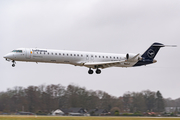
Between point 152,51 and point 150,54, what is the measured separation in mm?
707

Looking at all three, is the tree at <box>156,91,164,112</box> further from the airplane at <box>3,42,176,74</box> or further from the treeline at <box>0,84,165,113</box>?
the airplane at <box>3,42,176,74</box>

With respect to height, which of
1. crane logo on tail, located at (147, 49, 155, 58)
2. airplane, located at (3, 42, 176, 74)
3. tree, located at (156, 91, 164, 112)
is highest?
crane logo on tail, located at (147, 49, 155, 58)

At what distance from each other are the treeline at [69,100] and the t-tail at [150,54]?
1594 centimetres

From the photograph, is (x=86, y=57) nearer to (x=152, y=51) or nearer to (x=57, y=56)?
(x=57, y=56)

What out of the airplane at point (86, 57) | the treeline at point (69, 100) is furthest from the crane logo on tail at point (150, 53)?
the treeline at point (69, 100)

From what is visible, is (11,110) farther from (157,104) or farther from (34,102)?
(157,104)

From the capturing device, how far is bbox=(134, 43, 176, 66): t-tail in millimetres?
55719

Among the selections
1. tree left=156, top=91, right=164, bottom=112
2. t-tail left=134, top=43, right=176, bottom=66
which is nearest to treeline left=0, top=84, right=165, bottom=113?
tree left=156, top=91, right=164, bottom=112

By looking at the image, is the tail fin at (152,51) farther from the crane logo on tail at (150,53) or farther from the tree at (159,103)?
the tree at (159,103)

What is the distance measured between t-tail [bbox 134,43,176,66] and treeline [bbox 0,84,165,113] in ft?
52.3

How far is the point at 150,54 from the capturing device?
5625cm

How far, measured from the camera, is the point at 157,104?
7238cm

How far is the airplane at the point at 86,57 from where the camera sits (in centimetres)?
4666

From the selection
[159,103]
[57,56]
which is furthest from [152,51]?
[159,103]
